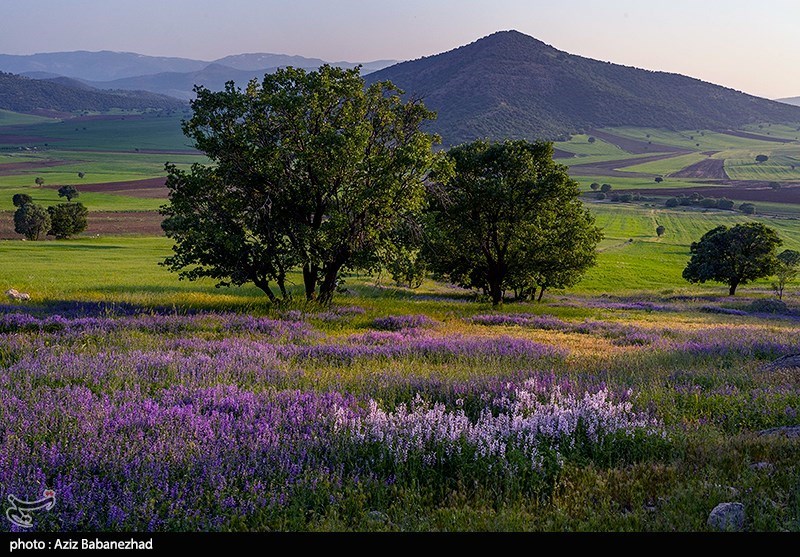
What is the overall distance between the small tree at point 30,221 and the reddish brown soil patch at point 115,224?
1793 mm

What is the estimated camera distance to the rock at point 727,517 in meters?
3.69

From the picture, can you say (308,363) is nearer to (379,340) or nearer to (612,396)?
(379,340)

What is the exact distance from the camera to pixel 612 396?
255 inches

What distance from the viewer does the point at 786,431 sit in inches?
223

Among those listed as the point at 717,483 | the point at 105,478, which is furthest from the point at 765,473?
the point at 105,478

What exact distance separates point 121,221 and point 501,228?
94727 millimetres

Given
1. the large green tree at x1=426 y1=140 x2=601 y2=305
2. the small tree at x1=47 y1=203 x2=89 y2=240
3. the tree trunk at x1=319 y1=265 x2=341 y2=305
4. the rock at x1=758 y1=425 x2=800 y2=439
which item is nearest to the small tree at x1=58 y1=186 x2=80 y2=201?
the small tree at x1=47 y1=203 x2=89 y2=240

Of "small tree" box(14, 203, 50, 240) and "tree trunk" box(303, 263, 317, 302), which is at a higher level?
"tree trunk" box(303, 263, 317, 302)

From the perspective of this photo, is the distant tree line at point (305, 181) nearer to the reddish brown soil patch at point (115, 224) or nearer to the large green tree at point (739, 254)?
the large green tree at point (739, 254)

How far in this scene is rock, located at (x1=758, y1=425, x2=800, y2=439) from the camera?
549 centimetres

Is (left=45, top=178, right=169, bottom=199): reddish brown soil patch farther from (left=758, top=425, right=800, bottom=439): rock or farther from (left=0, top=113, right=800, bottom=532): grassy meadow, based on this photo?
(left=758, top=425, right=800, bottom=439): rock

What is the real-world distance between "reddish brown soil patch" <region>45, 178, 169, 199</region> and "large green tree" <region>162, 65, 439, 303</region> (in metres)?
129

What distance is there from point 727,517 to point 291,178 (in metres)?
16.5
